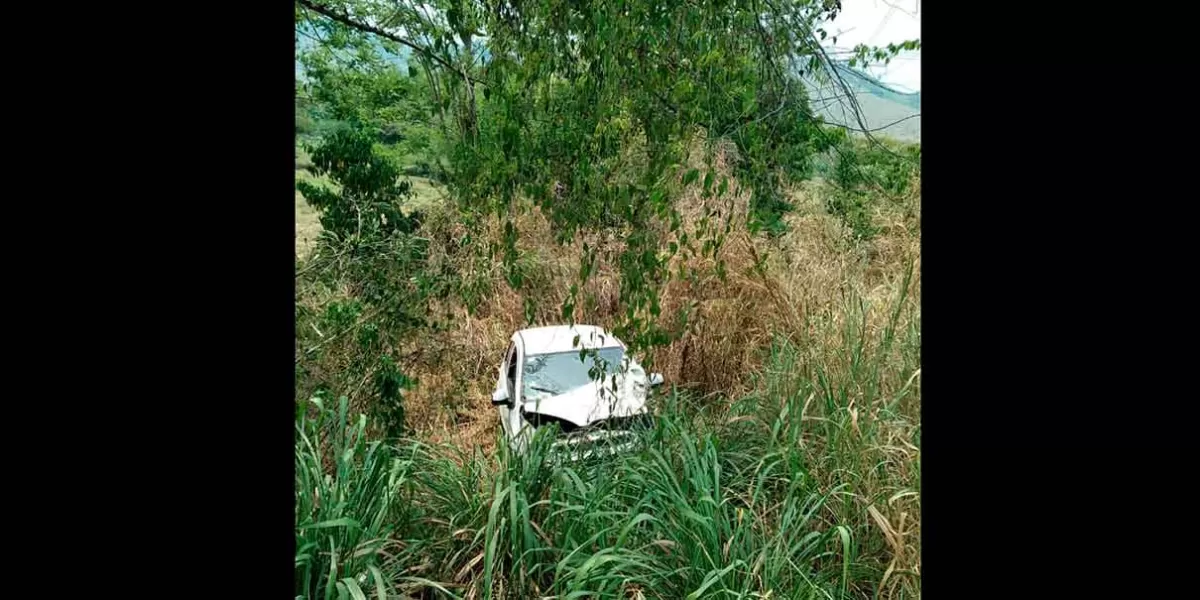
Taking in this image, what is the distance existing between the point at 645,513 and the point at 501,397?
198 centimetres

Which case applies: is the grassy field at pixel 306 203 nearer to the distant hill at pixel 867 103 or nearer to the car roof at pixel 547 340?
the car roof at pixel 547 340

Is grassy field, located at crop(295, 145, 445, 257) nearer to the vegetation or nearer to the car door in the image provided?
the vegetation

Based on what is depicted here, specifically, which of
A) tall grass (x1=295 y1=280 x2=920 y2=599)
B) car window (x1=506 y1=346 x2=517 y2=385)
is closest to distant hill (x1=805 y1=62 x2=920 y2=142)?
tall grass (x1=295 y1=280 x2=920 y2=599)

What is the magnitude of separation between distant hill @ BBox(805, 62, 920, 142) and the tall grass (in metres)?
0.72

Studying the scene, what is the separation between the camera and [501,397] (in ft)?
13.8

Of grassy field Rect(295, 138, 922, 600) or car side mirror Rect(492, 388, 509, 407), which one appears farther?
car side mirror Rect(492, 388, 509, 407)

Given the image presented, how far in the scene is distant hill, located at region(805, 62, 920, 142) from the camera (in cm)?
216

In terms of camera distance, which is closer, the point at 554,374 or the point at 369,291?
the point at 369,291

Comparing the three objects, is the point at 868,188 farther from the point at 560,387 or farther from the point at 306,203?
the point at 306,203

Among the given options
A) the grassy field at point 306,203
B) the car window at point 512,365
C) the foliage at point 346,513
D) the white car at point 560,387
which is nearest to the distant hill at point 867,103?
the white car at point 560,387

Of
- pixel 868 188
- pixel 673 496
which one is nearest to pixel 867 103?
pixel 673 496
